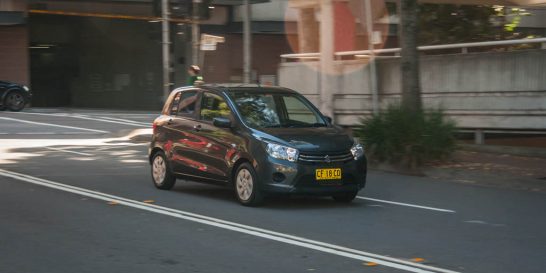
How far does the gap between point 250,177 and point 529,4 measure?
16.2 m

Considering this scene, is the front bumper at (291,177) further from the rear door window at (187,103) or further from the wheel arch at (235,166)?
the rear door window at (187,103)

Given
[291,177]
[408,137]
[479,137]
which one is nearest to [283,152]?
[291,177]

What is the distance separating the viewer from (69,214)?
930 centimetres

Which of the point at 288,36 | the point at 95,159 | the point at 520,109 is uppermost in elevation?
the point at 288,36

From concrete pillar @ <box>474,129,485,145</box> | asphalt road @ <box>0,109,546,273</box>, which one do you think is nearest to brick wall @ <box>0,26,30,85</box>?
asphalt road @ <box>0,109,546,273</box>

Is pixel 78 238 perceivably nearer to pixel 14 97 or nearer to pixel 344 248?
pixel 344 248

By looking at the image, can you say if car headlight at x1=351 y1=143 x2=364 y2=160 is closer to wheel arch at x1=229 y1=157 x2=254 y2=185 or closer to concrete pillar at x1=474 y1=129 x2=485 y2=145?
wheel arch at x1=229 y1=157 x2=254 y2=185

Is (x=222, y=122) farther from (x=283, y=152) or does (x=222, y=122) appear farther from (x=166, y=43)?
(x=166, y=43)

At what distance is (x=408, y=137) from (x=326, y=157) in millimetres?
4630

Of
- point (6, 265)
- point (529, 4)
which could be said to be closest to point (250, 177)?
point (6, 265)

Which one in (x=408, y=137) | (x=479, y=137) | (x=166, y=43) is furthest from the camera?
(x=166, y=43)

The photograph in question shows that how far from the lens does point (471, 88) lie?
1641 centimetres

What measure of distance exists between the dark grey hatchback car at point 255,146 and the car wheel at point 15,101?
18536 millimetres

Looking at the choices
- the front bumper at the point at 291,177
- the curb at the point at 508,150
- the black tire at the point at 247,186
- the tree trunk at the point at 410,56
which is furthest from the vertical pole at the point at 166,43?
the front bumper at the point at 291,177
